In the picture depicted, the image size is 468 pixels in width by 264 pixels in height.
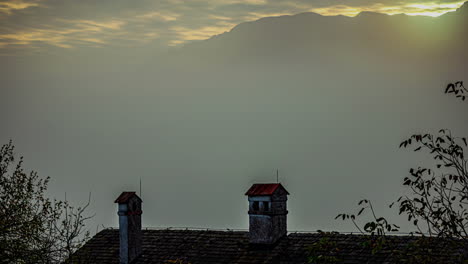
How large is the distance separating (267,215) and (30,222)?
8.76m

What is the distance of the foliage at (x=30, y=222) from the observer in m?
21.8

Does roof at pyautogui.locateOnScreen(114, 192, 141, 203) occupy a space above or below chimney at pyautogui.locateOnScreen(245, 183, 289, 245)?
above

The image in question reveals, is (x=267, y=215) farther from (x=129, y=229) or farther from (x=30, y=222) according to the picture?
(x=30, y=222)

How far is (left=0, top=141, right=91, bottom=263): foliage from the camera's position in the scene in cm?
2177

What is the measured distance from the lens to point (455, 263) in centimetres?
1717

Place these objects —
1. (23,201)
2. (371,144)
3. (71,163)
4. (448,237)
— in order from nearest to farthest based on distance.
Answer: (448,237), (23,201), (71,163), (371,144)

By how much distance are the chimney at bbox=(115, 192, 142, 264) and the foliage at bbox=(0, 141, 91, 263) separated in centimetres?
279

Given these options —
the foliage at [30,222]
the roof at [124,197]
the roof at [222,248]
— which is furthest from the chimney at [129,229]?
the foliage at [30,222]

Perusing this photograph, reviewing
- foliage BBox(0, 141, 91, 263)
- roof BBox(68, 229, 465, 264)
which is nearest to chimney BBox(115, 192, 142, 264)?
roof BBox(68, 229, 465, 264)

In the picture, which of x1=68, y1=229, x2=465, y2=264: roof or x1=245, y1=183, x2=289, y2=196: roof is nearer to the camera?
x1=68, y1=229, x2=465, y2=264: roof

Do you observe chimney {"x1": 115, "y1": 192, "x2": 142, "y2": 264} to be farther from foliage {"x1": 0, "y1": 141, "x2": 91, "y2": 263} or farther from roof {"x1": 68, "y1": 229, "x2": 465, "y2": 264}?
foliage {"x1": 0, "y1": 141, "x2": 91, "y2": 263}

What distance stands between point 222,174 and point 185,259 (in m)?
144

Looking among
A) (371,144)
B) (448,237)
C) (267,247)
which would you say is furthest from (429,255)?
(371,144)

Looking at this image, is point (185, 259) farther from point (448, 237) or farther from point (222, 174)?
point (222, 174)
